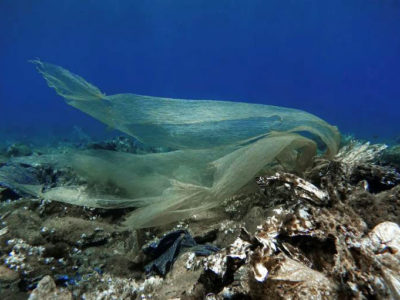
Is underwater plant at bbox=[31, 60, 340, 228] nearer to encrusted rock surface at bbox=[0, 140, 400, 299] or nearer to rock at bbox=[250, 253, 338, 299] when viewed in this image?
encrusted rock surface at bbox=[0, 140, 400, 299]

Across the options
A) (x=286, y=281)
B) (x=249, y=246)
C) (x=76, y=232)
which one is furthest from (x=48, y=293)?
(x=286, y=281)

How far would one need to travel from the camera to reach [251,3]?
84188 mm

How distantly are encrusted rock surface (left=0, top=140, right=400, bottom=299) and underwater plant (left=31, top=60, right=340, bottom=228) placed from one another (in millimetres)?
320

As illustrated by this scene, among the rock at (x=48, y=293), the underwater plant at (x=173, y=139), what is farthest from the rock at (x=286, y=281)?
the rock at (x=48, y=293)

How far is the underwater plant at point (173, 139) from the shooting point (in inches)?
87.9

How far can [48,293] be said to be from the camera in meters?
1.52

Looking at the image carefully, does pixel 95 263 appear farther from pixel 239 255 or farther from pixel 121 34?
pixel 121 34

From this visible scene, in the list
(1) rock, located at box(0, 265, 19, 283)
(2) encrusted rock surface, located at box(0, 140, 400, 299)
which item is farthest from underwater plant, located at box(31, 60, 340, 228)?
(1) rock, located at box(0, 265, 19, 283)

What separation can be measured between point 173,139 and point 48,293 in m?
1.45

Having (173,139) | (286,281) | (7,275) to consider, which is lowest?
(7,275)

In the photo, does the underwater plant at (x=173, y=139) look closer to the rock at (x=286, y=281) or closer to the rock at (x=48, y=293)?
the rock at (x=48, y=293)

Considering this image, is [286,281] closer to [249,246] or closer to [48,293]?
[249,246]

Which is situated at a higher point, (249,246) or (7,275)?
(249,246)

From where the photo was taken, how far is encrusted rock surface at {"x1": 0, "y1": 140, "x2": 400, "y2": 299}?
103 cm
